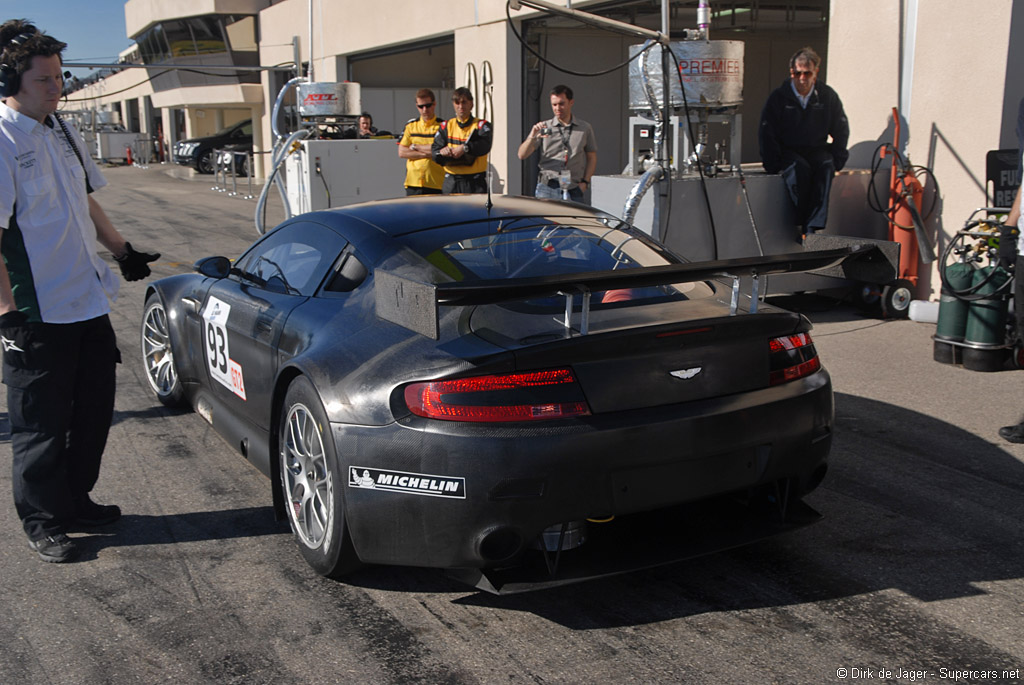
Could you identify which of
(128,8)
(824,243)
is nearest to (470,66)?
(824,243)

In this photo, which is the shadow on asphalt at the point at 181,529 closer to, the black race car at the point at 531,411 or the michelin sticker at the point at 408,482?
the black race car at the point at 531,411

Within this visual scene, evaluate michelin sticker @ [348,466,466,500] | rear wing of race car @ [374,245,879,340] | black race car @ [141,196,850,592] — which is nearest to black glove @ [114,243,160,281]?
black race car @ [141,196,850,592]

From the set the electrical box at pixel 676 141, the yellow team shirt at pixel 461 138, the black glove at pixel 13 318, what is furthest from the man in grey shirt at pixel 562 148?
the black glove at pixel 13 318

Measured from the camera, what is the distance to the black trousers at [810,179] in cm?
830

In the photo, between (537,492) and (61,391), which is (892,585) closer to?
(537,492)

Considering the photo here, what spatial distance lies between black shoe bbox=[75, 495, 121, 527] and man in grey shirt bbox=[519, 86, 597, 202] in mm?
5746

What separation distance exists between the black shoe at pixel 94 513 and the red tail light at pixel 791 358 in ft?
9.17

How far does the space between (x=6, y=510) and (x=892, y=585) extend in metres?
3.71

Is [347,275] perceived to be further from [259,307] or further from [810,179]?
[810,179]

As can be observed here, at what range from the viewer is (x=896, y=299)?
26.3 feet

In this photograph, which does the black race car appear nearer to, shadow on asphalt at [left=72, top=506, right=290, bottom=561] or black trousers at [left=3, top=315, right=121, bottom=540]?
shadow on asphalt at [left=72, top=506, right=290, bottom=561]

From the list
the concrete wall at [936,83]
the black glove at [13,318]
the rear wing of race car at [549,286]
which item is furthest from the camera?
the concrete wall at [936,83]

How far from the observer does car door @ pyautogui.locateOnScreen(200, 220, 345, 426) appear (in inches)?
157

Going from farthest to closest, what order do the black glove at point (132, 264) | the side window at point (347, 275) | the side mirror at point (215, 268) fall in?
the side mirror at point (215, 268) < the black glove at point (132, 264) < the side window at point (347, 275)
